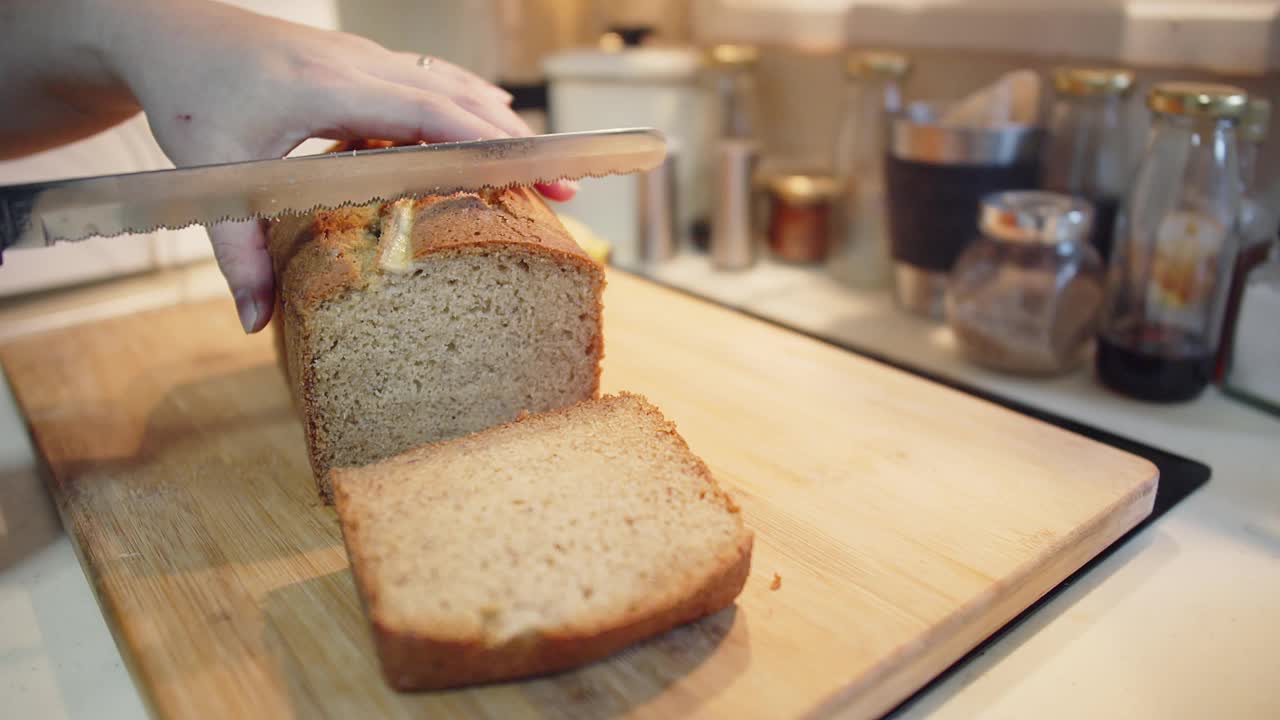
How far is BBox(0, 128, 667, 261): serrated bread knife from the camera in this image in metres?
1.29

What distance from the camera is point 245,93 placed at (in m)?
1.47

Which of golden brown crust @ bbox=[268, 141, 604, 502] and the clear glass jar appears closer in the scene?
golden brown crust @ bbox=[268, 141, 604, 502]

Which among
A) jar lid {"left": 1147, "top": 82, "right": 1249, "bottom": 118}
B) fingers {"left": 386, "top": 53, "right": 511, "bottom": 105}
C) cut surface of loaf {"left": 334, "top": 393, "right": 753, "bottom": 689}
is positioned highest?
fingers {"left": 386, "top": 53, "right": 511, "bottom": 105}

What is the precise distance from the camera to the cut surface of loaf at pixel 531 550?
1.09m

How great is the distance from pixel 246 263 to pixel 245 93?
0.92ft

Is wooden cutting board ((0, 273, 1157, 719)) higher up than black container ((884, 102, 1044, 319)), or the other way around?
black container ((884, 102, 1044, 319))

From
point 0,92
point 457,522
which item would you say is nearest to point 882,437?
point 457,522

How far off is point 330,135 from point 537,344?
516 mm

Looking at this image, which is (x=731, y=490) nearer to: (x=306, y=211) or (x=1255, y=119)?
(x=306, y=211)

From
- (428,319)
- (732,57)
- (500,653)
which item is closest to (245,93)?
(428,319)

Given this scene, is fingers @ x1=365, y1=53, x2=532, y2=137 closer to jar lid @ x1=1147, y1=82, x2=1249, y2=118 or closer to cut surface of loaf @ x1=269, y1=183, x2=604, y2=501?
cut surface of loaf @ x1=269, y1=183, x2=604, y2=501

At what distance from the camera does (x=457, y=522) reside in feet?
4.05

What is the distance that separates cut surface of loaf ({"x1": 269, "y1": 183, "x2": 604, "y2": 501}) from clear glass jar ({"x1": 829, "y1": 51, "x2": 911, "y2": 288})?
1449 mm

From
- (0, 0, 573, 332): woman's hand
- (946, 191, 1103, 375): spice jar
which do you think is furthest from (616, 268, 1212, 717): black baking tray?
(0, 0, 573, 332): woman's hand
